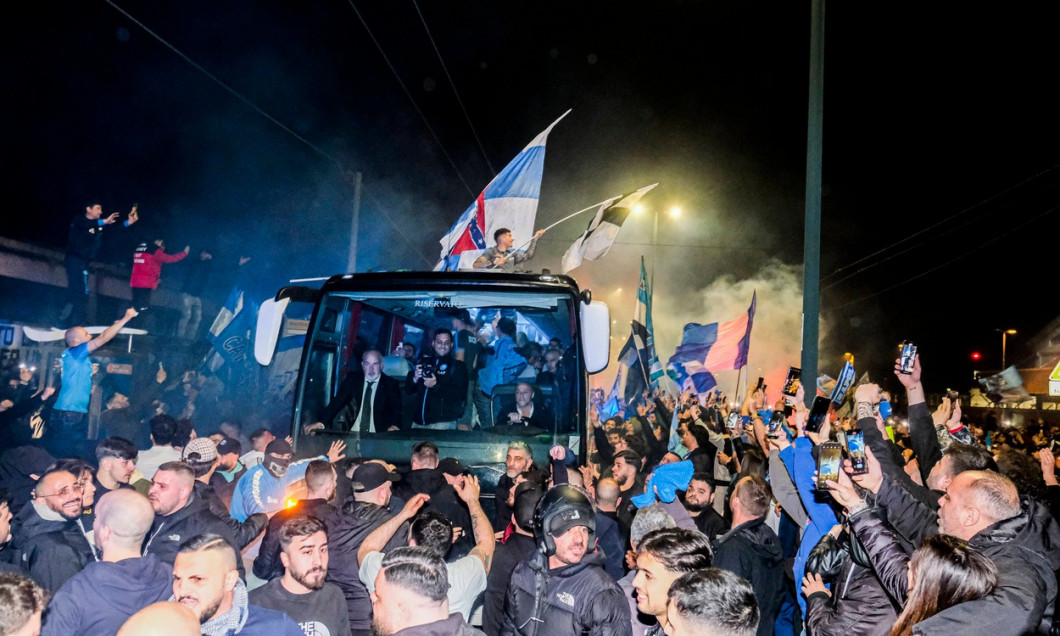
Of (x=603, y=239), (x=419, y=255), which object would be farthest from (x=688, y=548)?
(x=419, y=255)

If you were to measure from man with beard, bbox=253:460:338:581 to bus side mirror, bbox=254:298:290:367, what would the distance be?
1780mm

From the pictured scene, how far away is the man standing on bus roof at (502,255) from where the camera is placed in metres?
9.00

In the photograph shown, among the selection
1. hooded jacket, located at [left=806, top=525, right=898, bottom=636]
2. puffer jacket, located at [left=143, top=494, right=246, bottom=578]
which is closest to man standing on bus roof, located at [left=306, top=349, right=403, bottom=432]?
puffer jacket, located at [left=143, top=494, right=246, bottom=578]

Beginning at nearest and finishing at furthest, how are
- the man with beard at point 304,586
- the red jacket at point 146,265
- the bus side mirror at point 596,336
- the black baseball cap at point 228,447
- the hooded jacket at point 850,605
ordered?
the hooded jacket at point 850,605
the man with beard at point 304,586
the bus side mirror at point 596,336
the black baseball cap at point 228,447
the red jacket at point 146,265

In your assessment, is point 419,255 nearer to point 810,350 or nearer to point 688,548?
point 810,350

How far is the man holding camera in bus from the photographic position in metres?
7.18

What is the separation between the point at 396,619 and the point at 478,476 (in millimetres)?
3203

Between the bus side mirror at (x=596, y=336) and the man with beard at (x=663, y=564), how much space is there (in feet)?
9.11

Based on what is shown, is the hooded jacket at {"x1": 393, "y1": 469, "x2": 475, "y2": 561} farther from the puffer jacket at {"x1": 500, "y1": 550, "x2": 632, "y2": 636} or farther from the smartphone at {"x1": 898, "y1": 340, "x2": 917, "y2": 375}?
the smartphone at {"x1": 898, "y1": 340, "x2": 917, "y2": 375}

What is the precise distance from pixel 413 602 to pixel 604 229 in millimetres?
7496

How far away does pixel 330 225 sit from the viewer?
20.4 meters

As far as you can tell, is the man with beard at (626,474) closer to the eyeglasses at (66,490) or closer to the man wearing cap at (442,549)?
the man wearing cap at (442,549)

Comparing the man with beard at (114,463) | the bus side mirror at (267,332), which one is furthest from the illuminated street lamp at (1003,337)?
the man with beard at (114,463)

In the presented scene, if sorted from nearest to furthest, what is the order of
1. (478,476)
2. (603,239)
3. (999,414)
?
1. (478,476)
2. (603,239)
3. (999,414)
